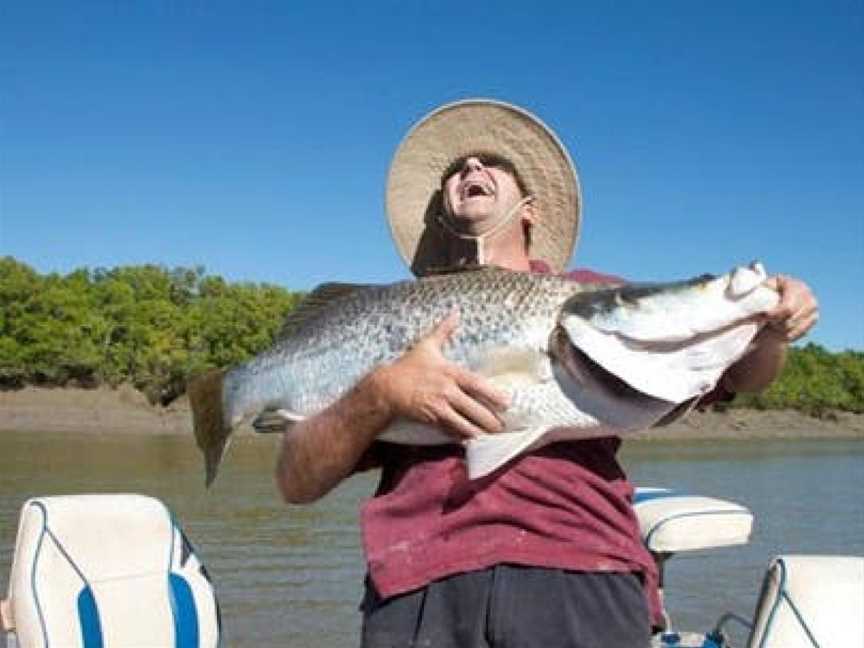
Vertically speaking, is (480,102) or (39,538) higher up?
(480,102)

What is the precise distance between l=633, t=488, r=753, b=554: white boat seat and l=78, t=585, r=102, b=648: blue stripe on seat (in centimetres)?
220

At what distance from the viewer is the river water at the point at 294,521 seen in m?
11.0

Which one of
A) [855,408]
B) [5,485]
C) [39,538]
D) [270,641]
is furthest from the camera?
[855,408]

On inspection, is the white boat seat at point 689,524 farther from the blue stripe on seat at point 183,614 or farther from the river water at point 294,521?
the river water at point 294,521

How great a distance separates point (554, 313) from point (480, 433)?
35 cm

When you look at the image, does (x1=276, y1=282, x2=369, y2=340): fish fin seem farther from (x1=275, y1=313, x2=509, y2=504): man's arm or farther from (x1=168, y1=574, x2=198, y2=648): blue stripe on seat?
(x1=168, y1=574, x2=198, y2=648): blue stripe on seat

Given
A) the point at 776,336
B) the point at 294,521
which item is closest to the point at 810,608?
the point at 776,336

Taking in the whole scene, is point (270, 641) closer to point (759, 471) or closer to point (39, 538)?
point (39, 538)

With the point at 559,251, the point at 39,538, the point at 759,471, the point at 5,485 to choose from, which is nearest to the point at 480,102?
the point at 559,251

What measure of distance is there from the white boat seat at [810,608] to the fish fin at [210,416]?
6.93 feet

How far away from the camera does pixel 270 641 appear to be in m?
9.73

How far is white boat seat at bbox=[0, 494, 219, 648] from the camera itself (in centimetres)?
395

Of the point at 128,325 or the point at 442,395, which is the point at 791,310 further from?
the point at 128,325

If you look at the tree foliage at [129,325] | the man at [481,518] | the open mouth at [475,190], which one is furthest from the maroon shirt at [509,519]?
the tree foliage at [129,325]
